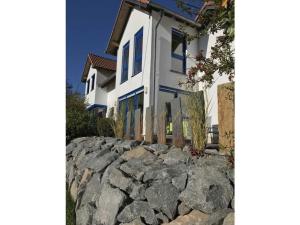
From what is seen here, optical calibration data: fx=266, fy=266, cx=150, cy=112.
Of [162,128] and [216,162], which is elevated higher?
[162,128]

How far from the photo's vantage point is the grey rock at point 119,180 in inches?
89.9

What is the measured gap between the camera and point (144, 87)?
828 cm

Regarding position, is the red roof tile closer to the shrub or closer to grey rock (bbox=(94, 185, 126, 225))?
the shrub

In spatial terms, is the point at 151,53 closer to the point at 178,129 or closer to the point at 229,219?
the point at 178,129

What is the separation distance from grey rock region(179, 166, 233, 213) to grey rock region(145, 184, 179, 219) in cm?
7

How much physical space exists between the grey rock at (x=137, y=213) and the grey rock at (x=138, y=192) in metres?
0.06

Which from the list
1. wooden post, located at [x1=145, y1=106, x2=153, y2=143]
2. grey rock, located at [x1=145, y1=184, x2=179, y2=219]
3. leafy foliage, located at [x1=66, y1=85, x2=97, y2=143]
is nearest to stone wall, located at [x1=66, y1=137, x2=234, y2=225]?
grey rock, located at [x1=145, y1=184, x2=179, y2=219]

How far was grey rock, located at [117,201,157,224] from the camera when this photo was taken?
1908 millimetres

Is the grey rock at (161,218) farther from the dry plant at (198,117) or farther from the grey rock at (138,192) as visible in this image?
the dry plant at (198,117)

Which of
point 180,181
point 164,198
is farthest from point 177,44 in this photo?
point 164,198

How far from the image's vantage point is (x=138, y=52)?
366 inches

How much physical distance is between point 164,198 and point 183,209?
6.5 inches
